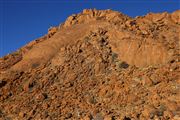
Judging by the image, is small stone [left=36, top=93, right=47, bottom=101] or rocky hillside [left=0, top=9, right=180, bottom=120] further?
small stone [left=36, top=93, right=47, bottom=101]

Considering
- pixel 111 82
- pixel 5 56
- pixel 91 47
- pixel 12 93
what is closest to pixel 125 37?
pixel 91 47

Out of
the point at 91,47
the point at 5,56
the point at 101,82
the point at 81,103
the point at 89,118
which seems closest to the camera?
the point at 89,118

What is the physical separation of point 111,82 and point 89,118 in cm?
431

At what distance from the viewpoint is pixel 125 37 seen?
1171 inches

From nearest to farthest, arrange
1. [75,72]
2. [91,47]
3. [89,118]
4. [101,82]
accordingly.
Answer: [89,118] → [101,82] → [75,72] → [91,47]

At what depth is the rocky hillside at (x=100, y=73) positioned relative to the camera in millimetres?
23328

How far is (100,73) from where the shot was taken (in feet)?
92.2

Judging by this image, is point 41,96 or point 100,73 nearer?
point 41,96

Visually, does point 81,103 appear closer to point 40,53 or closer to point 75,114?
point 75,114

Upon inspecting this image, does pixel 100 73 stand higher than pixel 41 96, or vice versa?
pixel 100 73

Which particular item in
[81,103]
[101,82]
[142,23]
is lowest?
[81,103]

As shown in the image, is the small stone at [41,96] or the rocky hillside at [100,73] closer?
the rocky hillside at [100,73]

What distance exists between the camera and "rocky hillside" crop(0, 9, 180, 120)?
76.5 feet

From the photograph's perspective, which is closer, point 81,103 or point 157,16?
point 81,103
